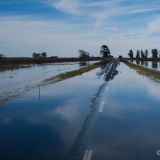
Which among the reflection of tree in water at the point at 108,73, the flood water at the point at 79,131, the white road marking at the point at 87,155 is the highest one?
the white road marking at the point at 87,155

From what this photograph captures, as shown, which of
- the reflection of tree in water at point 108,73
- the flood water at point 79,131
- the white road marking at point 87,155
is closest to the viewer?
the white road marking at point 87,155

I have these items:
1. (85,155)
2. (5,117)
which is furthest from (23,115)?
(85,155)

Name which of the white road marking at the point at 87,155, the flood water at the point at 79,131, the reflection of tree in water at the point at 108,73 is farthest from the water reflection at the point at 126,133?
the reflection of tree in water at the point at 108,73

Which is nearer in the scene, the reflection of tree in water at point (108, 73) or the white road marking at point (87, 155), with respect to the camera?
the white road marking at point (87, 155)

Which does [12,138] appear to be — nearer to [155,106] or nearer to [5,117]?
[5,117]

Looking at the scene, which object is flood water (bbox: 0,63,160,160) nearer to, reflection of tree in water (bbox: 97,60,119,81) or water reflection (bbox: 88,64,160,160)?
water reflection (bbox: 88,64,160,160)

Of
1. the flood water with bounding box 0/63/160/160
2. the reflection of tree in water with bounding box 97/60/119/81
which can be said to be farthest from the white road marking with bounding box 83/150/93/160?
the reflection of tree in water with bounding box 97/60/119/81

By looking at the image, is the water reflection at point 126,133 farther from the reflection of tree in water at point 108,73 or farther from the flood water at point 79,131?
the reflection of tree in water at point 108,73

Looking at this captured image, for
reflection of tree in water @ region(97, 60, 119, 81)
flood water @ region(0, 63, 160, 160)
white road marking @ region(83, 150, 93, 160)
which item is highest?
white road marking @ region(83, 150, 93, 160)

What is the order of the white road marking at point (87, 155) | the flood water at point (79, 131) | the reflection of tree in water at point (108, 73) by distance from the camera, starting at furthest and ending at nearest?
the reflection of tree in water at point (108, 73)
the flood water at point (79, 131)
the white road marking at point (87, 155)

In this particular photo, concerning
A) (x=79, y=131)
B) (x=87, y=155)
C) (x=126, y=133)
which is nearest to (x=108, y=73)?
(x=79, y=131)

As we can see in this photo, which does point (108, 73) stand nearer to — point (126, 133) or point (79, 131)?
point (79, 131)

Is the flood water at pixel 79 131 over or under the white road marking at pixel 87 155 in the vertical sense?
under

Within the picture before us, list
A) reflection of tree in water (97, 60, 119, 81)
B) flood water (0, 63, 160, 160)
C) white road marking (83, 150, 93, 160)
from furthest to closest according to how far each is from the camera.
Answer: reflection of tree in water (97, 60, 119, 81) < flood water (0, 63, 160, 160) < white road marking (83, 150, 93, 160)
